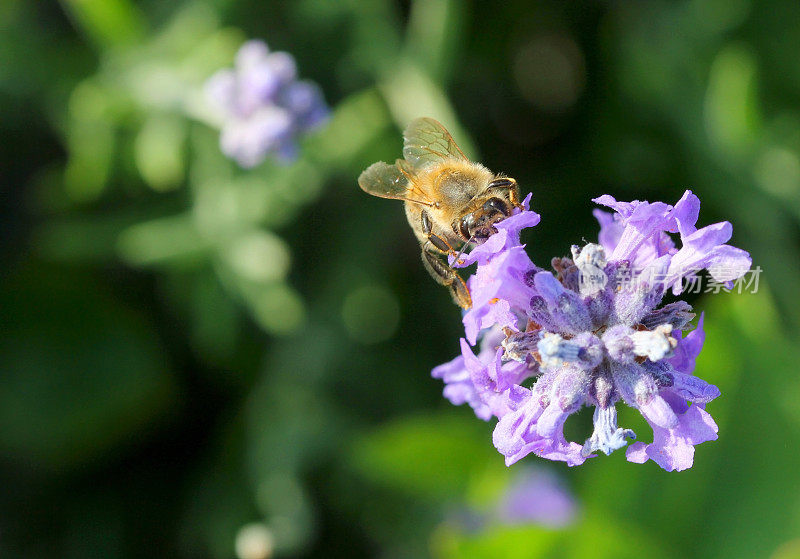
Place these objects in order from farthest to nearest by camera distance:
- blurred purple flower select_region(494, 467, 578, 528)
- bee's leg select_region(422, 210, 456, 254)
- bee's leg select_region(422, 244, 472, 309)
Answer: blurred purple flower select_region(494, 467, 578, 528) < bee's leg select_region(422, 210, 456, 254) < bee's leg select_region(422, 244, 472, 309)

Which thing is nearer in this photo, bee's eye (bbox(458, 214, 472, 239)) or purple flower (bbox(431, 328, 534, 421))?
purple flower (bbox(431, 328, 534, 421))

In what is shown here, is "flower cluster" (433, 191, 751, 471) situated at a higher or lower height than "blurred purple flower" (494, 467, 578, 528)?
higher

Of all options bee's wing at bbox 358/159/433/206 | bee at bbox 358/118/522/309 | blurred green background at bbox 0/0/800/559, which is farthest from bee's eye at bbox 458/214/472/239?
blurred green background at bbox 0/0/800/559

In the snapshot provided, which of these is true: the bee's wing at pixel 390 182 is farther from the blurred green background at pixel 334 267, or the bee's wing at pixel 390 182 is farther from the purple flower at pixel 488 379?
the blurred green background at pixel 334 267

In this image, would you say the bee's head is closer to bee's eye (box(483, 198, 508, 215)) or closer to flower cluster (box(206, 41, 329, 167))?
bee's eye (box(483, 198, 508, 215))

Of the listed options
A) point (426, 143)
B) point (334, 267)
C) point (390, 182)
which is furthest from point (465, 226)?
point (334, 267)

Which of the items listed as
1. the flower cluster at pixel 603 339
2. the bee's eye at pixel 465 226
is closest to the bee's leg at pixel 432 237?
the bee's eye at pixel 465 226

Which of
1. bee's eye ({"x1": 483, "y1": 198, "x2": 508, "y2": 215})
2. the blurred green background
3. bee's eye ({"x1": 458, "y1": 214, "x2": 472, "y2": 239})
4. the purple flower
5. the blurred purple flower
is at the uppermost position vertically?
bee's eye ({"x1": 483, "y1": 198, "x2": 508, "y2": 215})
